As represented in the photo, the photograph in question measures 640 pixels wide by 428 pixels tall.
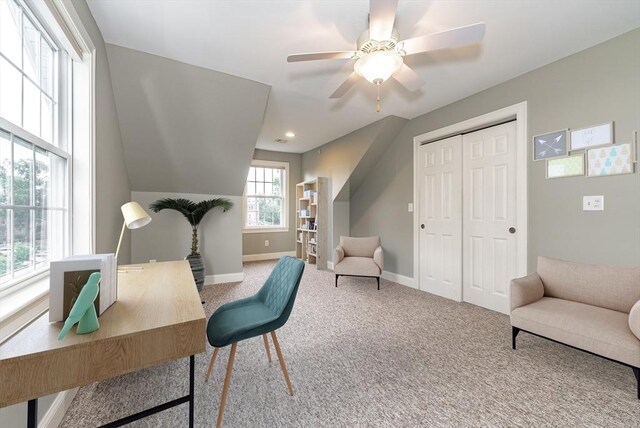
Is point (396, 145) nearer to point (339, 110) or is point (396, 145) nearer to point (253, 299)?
point (339, 110)

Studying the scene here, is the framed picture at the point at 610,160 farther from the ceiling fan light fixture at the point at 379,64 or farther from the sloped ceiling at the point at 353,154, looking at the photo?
the sloped ceiling at the point at 353,154

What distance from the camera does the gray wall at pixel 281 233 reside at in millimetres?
5733

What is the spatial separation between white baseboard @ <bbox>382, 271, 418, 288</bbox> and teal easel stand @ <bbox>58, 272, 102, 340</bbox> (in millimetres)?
3640

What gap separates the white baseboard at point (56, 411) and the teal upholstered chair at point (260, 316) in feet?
2.28

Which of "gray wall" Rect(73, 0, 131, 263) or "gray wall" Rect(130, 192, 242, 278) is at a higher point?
"gray wall" Rect(73, 0, 131, 263)

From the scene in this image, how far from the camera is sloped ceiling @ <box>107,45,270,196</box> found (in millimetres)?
2414

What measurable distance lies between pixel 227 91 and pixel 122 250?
6.91 ft

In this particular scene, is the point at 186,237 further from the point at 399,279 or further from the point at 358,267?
the point at 399,279

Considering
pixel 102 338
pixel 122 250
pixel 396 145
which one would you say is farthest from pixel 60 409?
pixel 396 145

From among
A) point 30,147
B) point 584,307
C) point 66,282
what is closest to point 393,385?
point 584,307

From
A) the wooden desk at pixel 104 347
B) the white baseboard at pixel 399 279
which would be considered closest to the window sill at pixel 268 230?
the white baseboard at pixel 399 279

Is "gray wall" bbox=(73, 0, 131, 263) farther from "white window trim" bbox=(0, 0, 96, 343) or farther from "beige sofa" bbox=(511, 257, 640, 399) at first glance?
"beige sofa" bbox=(511, 257, 640, 399)

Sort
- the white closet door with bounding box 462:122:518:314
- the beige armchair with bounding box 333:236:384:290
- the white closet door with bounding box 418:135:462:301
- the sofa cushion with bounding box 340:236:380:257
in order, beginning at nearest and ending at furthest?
the white closet door with bounding box 462:122:518:314 < the white closet door with bounding box 418:135:462:301 < the beige armchair with bounding box 333:236:384:290 < the sofa cushion with bounding box 340:236:380:257

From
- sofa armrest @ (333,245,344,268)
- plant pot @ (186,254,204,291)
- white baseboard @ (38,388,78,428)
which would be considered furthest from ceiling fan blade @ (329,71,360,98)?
plant pot @ (186,254,204,291)
